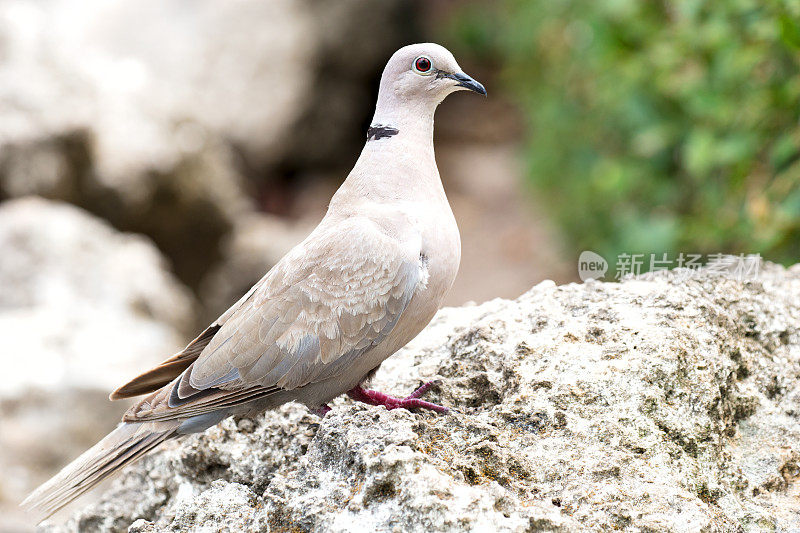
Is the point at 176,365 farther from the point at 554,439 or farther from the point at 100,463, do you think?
the point at 554,439

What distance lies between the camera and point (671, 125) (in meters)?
5.93

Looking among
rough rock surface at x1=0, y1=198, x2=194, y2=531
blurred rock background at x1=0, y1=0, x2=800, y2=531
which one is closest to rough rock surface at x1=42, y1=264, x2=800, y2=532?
blurred rock background at x1=0, y1=0, x2=800, y2=531

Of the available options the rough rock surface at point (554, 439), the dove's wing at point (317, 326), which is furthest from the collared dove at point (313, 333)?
the rough rock surface at point (554, 439)

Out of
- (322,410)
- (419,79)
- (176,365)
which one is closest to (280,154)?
(419,79)

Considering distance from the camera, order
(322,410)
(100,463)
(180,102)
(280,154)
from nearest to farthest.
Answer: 1. (100,463)
2. (322,410)
3. (180,102)
4. (280,154)

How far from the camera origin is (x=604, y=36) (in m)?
6.25

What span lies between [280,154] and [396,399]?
30.9ft

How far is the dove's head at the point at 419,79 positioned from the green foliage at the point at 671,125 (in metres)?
1.67

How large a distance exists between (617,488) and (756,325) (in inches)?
40.7

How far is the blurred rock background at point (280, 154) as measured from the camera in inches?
190

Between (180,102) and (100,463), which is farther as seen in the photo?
(180,102)

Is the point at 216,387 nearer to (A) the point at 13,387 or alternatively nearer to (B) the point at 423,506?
(B) the point at 423,506

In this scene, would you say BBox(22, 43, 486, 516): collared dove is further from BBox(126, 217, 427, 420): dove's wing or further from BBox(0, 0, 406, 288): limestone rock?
BBox(0, 0, 406, 288): limestone rock

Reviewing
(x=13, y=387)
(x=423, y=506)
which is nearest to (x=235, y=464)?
(x=423, y=506)
